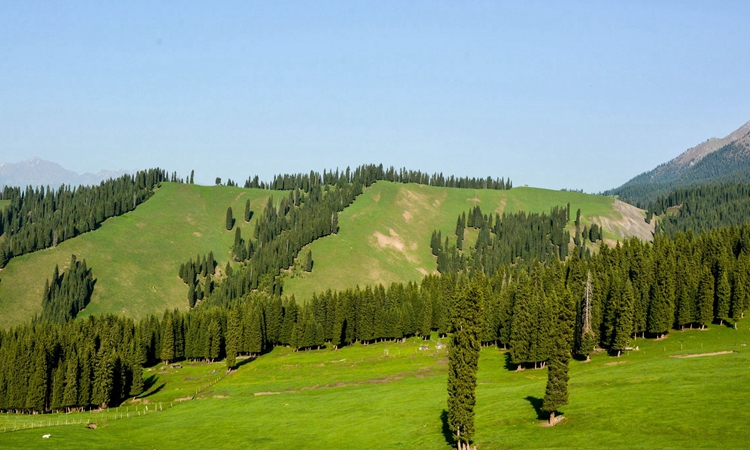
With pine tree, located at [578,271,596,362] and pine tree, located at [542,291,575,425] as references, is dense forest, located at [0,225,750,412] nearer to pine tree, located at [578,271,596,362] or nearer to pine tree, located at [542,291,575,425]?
pine tree, located at [578,271,596,362]

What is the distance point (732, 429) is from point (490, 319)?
93.5 meters

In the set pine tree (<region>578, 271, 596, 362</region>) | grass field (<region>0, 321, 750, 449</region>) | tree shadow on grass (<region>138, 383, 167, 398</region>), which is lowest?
tree shadow on grass (<region>138, 383, 167, 398</region>)

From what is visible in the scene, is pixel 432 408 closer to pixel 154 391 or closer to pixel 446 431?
pixel 446 431

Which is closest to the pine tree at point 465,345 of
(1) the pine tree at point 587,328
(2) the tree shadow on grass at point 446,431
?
(2) the tree shadow on grass at point 446,431

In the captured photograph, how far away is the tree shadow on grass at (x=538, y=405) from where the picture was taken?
7591 centimetres

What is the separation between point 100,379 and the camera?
12738 centimetres

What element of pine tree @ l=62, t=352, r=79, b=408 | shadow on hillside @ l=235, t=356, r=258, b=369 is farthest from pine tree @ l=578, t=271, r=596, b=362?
pine tree @ l=62, t=352, r=79, b=408

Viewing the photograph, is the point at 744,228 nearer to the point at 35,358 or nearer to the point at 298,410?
the point at 298,410

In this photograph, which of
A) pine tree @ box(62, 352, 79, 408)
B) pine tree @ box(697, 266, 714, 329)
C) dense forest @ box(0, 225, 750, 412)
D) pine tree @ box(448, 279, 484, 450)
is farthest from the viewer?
pine tree @ box(697, 266, 714, 329)

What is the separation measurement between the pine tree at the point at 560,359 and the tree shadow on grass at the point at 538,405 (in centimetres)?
200

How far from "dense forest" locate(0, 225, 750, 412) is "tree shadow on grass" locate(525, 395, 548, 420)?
7.36m

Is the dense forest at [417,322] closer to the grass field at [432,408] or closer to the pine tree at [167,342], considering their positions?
the pine tree at [167,342]

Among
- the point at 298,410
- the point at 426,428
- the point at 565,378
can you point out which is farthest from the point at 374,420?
the point at 565,378

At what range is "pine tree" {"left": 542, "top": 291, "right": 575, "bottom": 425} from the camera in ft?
239
